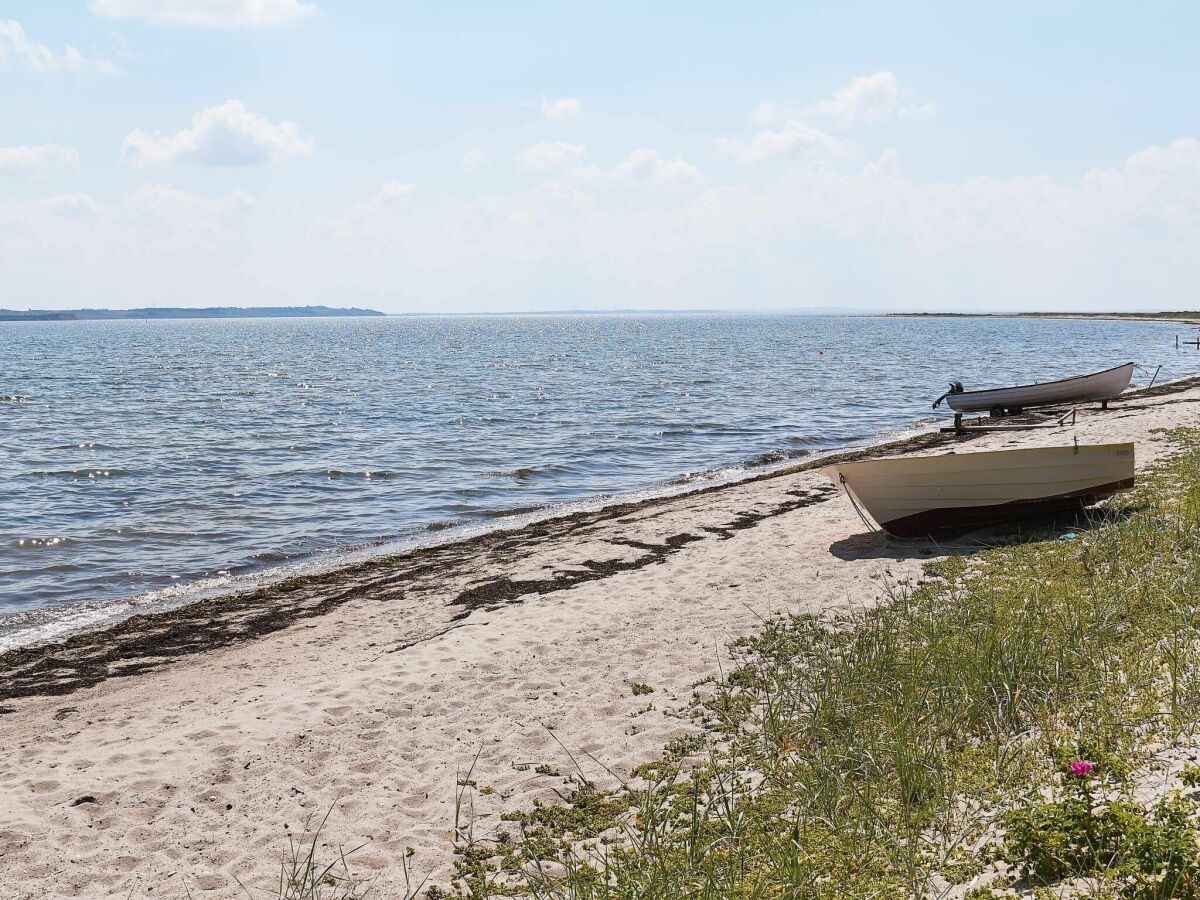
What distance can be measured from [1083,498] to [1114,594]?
501 cm

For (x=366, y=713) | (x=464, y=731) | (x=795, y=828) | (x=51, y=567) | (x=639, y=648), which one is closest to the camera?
(x=795, y=828)

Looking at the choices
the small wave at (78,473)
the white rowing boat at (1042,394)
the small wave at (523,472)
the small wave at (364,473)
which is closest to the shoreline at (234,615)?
the small wave at (523,472)

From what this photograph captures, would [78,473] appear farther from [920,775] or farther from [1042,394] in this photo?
[1042,394]

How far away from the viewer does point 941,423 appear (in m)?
31.2

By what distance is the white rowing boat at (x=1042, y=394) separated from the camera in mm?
28641

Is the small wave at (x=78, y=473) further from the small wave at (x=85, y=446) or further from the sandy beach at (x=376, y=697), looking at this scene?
the sandy beach at (x=376, y=697)

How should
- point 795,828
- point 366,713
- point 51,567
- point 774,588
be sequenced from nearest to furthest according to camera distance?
point 795,828, point 366,713, point 774,588, point 51,567

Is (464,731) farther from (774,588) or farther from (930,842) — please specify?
(774,588)

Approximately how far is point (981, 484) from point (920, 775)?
8.04 m

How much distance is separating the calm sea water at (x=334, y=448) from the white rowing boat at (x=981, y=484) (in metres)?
8.11

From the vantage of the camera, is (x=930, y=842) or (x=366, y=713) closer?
(x=930, y=842)

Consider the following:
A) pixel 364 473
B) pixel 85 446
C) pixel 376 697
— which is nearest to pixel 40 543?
pixel 364 473

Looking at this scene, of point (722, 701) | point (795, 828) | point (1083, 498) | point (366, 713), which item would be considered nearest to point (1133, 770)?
point (795, 828)

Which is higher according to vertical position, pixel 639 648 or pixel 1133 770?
pixel 1133 770
